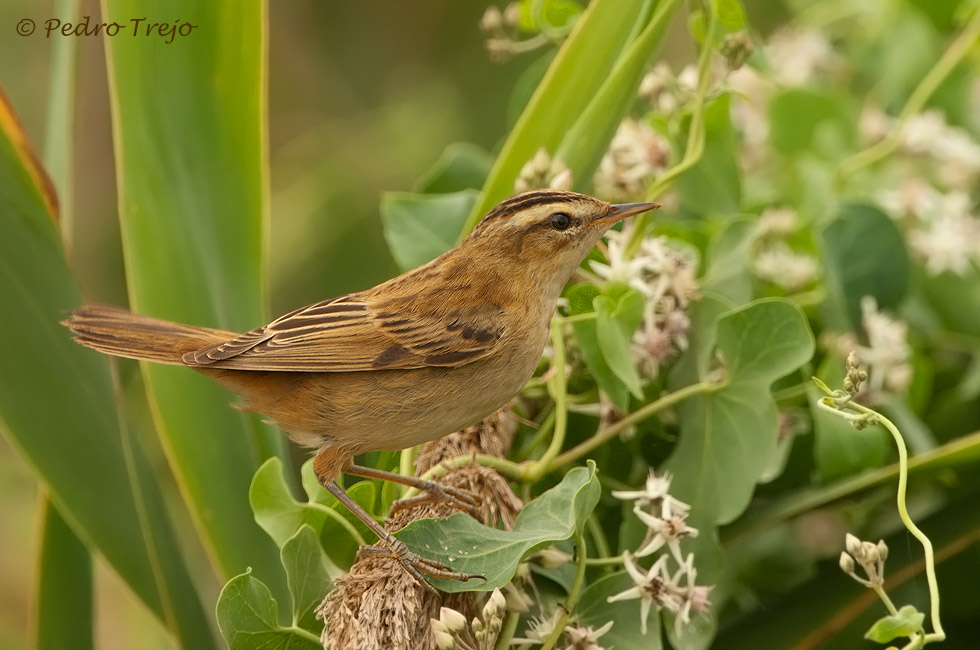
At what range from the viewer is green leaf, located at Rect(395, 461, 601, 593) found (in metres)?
1.29

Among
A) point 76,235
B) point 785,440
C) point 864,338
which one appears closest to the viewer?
point 785,440

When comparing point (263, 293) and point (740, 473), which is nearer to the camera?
point (740, 473)

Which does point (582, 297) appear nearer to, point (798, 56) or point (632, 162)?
point (632, 162)

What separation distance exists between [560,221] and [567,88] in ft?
0.87

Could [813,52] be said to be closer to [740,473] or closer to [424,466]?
[740,473]

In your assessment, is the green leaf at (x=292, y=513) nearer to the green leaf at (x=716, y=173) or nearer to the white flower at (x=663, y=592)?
the white flower at (x=663, y=592)

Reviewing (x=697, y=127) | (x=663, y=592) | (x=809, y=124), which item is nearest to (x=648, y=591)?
(x=663, y=592)

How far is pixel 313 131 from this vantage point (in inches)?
198

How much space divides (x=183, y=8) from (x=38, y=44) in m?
4.20

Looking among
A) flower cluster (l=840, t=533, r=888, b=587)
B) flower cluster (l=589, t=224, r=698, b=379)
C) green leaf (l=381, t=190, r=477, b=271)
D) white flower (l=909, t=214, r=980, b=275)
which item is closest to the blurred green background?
green leaf (l=381, t=190, r=477, b=271)

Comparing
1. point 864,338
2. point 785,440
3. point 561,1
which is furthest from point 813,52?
point 785,440

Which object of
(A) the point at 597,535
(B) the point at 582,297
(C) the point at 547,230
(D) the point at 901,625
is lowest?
(D) the point at 901,625

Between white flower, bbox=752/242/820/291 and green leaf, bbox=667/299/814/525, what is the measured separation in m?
0.51

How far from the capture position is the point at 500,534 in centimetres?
136
